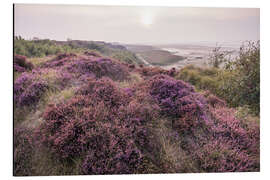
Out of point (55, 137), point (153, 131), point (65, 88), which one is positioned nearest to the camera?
point (55, 137)

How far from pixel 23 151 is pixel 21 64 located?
143 centimetres

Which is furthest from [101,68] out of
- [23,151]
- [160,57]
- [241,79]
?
[241,79]

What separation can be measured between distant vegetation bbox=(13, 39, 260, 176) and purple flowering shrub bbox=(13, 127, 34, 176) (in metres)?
0.01

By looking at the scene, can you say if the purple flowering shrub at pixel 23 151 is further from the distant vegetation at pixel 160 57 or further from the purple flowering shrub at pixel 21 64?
the distant vegetation at pixel 160 57

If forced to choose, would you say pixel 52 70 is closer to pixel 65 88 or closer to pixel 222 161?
pixel 65 88

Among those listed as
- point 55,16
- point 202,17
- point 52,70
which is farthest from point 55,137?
point 202,17

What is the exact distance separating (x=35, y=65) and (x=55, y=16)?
953 mm

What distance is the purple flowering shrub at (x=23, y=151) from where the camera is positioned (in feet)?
9.45

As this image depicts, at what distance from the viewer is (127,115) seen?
3092 millimetres

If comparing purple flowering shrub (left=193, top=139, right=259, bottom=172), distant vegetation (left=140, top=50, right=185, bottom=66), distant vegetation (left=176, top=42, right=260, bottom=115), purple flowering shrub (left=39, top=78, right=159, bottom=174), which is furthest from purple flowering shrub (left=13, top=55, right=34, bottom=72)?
distant vegetation (left=176, top=42, right=260, bottom=115)

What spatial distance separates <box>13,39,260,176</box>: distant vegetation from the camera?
2805mm

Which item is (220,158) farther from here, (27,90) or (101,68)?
(27,90)

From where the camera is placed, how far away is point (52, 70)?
3682mm
